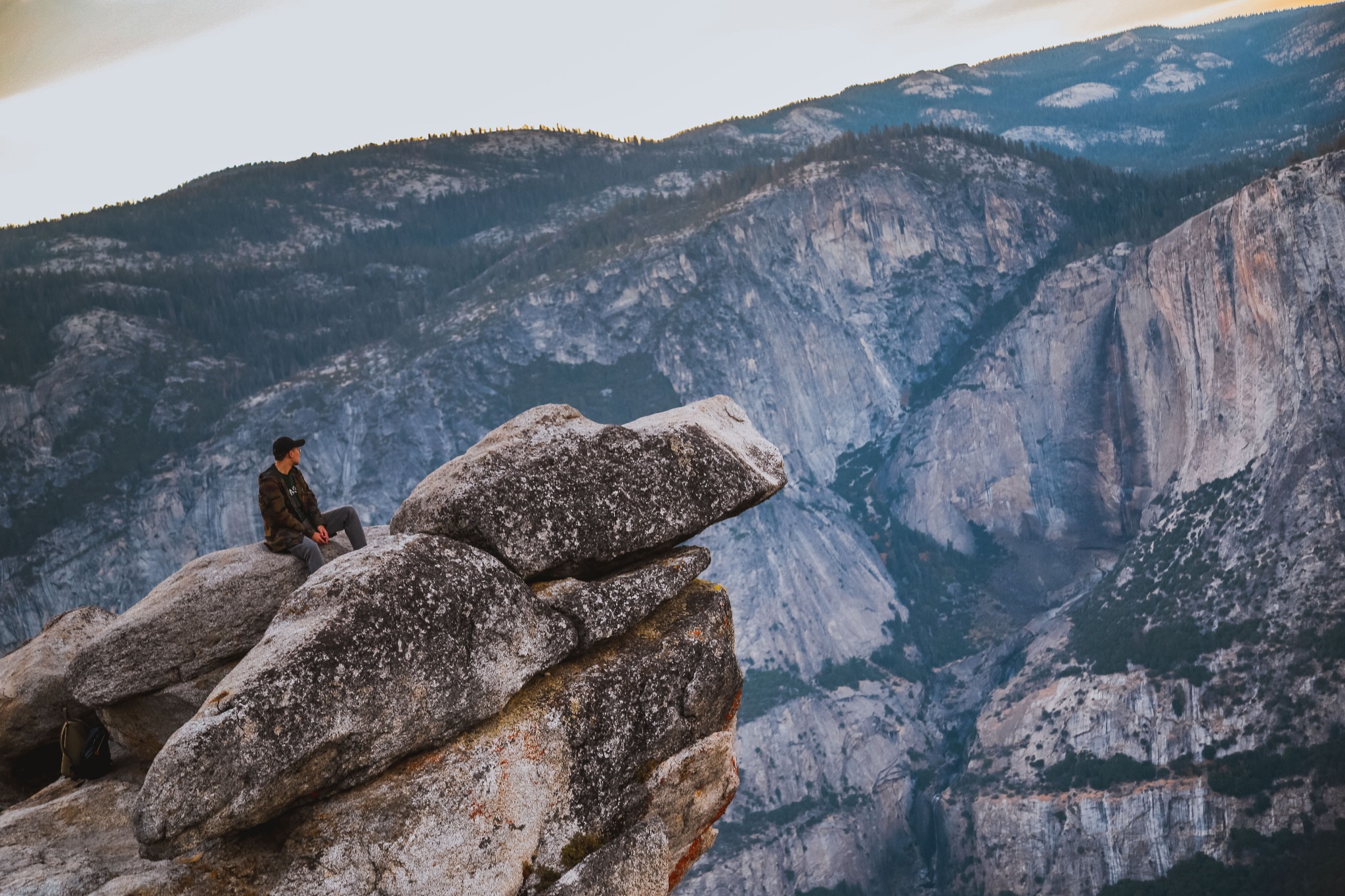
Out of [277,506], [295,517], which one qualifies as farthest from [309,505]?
[277,506]

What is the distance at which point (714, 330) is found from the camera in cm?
17500

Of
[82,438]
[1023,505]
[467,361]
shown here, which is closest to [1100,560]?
[1023,505]

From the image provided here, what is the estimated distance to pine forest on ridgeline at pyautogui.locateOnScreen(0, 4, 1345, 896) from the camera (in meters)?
98.0

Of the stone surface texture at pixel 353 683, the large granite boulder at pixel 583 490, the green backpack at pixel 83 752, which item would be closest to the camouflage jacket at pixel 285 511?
the large granite boulder at pixel 583 490

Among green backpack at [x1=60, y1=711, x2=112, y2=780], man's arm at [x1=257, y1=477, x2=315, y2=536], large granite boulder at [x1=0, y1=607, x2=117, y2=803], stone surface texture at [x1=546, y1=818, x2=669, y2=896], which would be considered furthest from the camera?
large granite boulder at [x1=0, y1=607, x2=117, y2=803]

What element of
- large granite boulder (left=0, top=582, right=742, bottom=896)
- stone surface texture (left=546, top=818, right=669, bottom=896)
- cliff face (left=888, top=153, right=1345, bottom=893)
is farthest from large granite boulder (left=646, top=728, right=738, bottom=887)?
cliff face (left=888, top=153, right=1345, bottom=893)

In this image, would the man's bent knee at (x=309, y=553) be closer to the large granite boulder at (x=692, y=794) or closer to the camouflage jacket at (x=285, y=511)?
the camouflage jacket at (x=285, y=511)

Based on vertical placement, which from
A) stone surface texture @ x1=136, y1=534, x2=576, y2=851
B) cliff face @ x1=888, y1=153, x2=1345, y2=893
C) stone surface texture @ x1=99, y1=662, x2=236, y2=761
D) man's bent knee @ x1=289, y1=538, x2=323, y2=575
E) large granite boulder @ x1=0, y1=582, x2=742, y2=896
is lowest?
cliff face @ x1=888, y1=153, x2=1345, y2=893

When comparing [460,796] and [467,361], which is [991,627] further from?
[460,796]

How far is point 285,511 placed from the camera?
18547mm

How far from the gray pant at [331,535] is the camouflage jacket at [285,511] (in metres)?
0.16

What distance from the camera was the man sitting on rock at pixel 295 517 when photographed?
60.0 feet

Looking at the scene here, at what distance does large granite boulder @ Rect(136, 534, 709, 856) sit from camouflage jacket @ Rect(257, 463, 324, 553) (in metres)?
3.76

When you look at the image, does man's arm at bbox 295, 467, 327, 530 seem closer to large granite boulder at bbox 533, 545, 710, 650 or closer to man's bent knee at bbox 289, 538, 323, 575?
man's bent knee at bbox 289, 538, 323, 575
